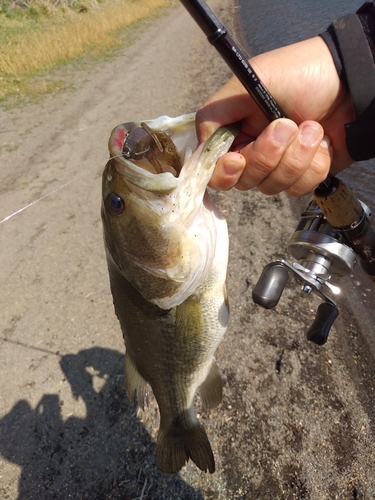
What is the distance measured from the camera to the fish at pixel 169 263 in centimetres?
144

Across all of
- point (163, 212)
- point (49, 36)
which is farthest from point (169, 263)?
point (49, 36)

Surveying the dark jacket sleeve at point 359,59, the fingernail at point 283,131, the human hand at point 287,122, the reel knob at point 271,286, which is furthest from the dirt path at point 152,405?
the dark jacket sleeve at point 359,59

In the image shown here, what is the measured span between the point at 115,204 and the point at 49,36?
14812 mm

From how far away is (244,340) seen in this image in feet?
10.7

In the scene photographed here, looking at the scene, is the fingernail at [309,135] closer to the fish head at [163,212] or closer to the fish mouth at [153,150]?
the fish head at [163,212]

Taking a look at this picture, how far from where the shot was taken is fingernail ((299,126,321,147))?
1.47 meters

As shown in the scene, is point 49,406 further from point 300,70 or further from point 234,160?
Answer: point 300,70

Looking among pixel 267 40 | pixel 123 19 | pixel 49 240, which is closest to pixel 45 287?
pixel 49 240

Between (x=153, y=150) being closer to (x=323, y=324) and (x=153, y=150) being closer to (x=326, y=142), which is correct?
(x=326, y=142)

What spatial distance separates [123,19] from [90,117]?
1175 cm

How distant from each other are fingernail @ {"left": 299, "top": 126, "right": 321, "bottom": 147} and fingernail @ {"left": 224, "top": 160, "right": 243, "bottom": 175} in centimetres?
29

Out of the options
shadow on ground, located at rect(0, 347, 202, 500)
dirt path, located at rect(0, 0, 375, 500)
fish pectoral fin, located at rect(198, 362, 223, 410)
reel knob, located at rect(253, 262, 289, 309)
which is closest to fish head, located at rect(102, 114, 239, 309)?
reel knob, located at rect(253, 262, 289, 309)

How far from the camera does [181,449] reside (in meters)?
2.08

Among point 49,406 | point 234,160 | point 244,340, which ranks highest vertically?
point 234,160
